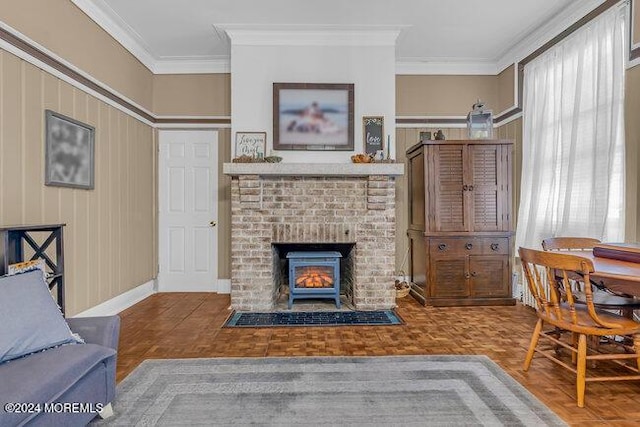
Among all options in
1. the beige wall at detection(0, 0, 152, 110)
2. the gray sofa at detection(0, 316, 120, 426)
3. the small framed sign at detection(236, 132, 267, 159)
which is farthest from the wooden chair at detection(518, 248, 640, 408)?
the beige wall at detection(0, 0, 152, 110)

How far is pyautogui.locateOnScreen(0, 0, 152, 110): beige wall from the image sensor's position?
8.57 ft

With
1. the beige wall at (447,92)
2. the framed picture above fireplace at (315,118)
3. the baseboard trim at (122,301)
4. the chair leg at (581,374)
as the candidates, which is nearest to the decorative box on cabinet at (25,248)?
the baseboard trim at (122,301)

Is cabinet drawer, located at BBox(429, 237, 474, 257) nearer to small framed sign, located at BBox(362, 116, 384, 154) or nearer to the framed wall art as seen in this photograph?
small framed sign, located at BBox(362, 116, 384, 154)

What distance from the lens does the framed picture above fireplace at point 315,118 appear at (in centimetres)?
406

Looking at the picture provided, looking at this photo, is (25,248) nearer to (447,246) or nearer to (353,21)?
(353,21)

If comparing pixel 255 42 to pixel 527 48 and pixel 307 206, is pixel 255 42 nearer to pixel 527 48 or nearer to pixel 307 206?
pixel 307 206

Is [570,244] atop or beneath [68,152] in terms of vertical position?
beneath

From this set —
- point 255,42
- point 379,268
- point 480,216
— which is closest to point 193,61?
point 255,42

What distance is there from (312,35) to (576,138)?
2917 millimetres

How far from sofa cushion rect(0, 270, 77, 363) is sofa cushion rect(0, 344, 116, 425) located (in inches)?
2.0

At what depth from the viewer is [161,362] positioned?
103 inches

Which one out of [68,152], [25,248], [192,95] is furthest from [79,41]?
[25,248]

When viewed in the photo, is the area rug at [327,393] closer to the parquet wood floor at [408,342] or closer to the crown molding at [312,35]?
the parquet wood floor at [408,342]

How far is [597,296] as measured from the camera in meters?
2.57
